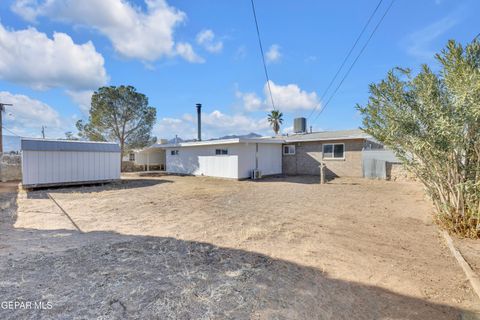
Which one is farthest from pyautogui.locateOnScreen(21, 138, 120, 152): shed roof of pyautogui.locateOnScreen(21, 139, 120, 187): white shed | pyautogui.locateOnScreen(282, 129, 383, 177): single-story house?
pyautogui.locateOnScreen(282, 129, 383, 177): single-story house

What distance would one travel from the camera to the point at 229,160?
14438 mm

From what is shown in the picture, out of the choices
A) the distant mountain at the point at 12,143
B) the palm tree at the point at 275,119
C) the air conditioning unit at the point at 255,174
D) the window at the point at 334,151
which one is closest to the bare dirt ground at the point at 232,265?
the air conditioning unit at the point at 255,174

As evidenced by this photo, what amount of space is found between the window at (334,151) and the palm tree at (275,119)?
627 inches

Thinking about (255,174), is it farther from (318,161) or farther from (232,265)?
(232,265)

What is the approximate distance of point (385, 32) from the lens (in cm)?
938


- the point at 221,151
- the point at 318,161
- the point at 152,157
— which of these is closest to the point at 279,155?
the point at 318,161

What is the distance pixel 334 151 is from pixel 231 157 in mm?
6241

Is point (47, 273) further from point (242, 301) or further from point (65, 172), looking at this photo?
point (65, 172)

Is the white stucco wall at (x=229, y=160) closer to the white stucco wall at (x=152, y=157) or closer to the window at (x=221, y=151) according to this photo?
the window at (x=221, y=151)

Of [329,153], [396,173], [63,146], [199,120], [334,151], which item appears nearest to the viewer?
[63,146]

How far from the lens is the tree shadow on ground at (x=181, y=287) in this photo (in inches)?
94.7

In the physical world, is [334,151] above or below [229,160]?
above

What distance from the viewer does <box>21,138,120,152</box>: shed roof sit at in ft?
34.9

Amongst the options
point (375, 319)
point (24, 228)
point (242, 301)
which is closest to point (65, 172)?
point (24, 228)
